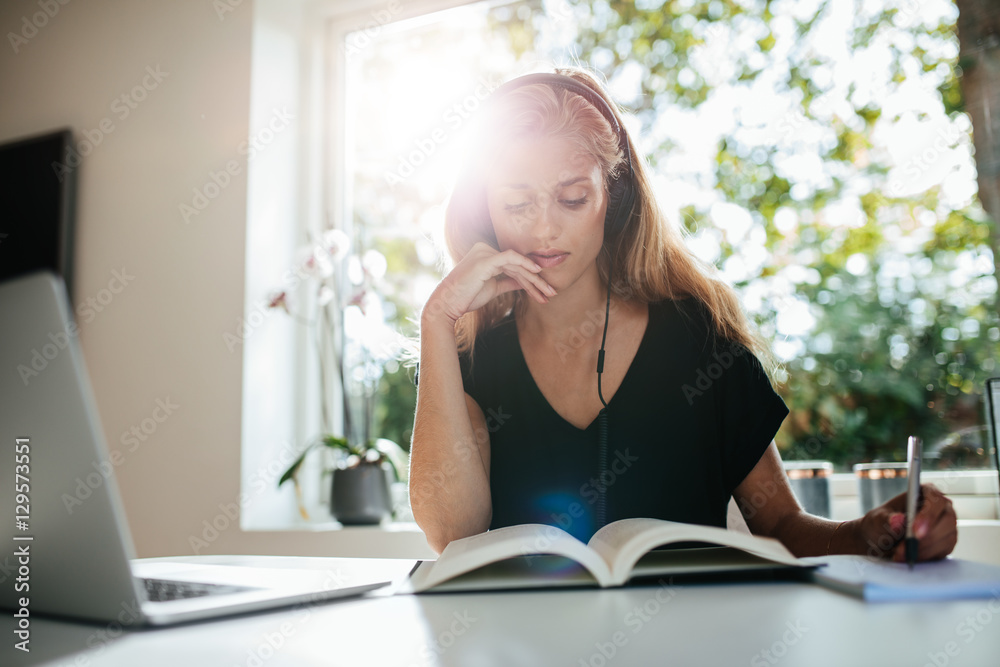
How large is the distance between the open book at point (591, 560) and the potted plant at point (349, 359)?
1.29 metres

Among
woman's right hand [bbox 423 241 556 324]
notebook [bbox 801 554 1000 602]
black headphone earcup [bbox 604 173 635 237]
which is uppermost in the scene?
black headphone earcup [bbox 604 173 635 237]

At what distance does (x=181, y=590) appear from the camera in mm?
605

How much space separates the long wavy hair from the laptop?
0.88m

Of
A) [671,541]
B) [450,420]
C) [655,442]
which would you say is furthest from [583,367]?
[671,541]

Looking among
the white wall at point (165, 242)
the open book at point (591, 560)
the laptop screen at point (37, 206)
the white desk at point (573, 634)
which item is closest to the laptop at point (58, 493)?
the white desk at point (573, 634)

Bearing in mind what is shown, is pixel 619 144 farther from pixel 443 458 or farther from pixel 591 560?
pixel 591 560

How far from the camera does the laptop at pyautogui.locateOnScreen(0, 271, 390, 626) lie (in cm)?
A: 43

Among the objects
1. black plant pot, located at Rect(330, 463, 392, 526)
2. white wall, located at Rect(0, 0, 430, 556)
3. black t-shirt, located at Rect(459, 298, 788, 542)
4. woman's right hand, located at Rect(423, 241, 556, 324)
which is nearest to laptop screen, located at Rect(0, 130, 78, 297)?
white wall, located at Rect(0, 0, 430, 556)

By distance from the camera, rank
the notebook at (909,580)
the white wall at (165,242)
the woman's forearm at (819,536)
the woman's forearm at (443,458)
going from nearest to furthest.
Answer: the notebook at (909,580) < the woman's forearm at (819,536) < the woman's forearm at (443,458) < the white wall at (165,242)

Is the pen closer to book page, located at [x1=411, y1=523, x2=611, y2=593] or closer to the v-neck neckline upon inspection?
book page, located at [x1=411, y1=523, x2=611, y2=593]

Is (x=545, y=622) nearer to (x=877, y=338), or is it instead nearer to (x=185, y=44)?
(x=877, y=338)

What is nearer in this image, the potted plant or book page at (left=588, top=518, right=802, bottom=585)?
book page at (left=588, top=518, right=802, bottom=585)

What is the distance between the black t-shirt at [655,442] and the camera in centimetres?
116

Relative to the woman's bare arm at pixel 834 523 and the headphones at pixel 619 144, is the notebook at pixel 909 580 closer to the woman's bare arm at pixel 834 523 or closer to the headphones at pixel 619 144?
the woman's bare arm at pixel 834 523
